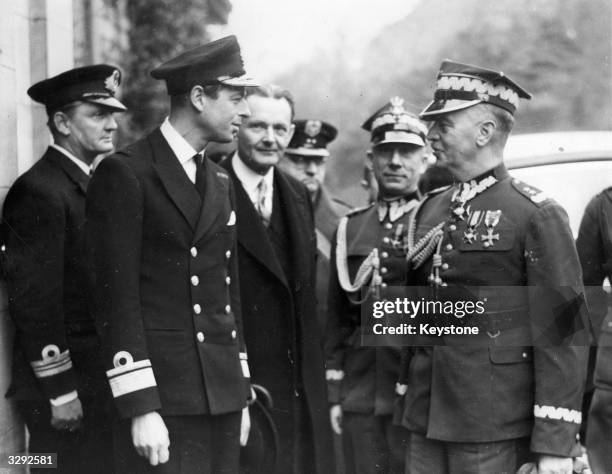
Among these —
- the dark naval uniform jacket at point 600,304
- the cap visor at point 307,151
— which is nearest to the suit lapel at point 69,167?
the cap visor at point 307,151

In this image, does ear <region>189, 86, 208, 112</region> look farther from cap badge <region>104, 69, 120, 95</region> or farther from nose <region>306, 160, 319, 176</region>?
nose <region>306, 160, 319, 176</region>

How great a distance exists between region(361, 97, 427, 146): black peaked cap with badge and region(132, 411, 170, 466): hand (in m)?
2.09

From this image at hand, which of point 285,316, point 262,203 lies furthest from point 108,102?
point 285,316

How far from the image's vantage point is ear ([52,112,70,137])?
3801 millimetres

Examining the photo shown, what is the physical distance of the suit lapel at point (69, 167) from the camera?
143 inches

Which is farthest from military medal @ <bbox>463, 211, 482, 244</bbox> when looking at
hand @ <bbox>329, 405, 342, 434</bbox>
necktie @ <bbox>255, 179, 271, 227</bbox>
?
hand @ <bbox>329, 405, 342, 434</bbox>

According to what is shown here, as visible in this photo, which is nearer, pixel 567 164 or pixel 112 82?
pixel 112 82

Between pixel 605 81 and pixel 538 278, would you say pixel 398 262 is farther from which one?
pixel 605 81

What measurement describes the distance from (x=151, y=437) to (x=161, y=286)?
498mm

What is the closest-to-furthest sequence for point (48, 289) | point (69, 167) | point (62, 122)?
1. point (48, 289)
2. point (69, 167)
3. point (62, 122)

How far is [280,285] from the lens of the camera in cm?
399
